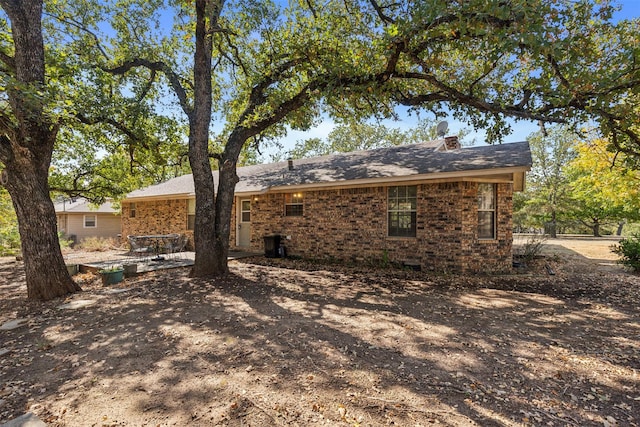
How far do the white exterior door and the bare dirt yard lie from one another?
6365 mm

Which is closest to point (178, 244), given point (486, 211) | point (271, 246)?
point (271, 246)

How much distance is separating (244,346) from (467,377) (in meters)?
2.53

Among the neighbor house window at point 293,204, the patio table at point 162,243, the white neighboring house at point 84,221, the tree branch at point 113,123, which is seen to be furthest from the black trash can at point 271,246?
the white neighboring house at point 84,221

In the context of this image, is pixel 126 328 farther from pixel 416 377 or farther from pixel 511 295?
pixel 511 295

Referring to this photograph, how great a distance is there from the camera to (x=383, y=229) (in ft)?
31.3

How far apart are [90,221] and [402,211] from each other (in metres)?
22.9

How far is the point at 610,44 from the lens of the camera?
6281mm

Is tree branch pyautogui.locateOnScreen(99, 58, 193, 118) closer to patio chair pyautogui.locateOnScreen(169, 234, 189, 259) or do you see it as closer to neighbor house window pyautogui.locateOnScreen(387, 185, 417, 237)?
neighbor house window pyautogui.locateOnScreen(387, 185, 417, 237)

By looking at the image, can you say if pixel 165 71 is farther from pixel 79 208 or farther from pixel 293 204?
pixel 79 208

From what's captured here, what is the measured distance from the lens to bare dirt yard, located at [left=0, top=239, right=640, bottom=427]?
2562mm

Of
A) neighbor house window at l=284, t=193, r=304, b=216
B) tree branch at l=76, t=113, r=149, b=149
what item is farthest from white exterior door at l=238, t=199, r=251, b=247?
tree branch at l=76, t=113, r=149, b=149

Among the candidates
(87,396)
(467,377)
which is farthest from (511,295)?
(87,396)

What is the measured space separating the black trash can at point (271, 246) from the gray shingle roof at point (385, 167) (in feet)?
6.00

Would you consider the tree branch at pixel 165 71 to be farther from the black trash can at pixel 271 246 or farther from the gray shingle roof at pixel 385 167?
the black trash can at pixel 271 246
